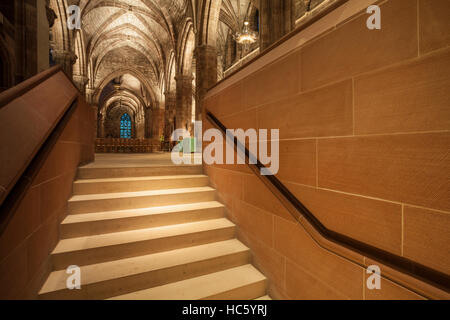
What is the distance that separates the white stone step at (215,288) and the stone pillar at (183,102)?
11.1 metres

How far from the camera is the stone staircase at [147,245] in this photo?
182cm

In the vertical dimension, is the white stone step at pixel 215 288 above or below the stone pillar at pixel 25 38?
below

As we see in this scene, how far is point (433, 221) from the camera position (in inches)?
41.3

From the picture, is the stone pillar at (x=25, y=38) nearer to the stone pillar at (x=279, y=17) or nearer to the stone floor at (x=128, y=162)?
the stone floor at (x=128, y=162)

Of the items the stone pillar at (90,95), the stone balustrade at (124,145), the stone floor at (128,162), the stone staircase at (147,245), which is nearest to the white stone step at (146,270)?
the stone staircase at (147,245)

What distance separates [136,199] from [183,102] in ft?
35.5

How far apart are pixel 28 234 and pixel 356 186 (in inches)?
90.0

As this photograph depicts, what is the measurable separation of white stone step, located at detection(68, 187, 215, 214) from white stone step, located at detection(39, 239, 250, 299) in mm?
727

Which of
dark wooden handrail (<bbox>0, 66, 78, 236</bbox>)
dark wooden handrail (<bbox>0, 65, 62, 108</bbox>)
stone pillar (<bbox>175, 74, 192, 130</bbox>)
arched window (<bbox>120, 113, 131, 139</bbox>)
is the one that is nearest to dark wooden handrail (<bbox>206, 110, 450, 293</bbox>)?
dark wooden handrail (<bbox>0, 66, 78, 236</bbox>)

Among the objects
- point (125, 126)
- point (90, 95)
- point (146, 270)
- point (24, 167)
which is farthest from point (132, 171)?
point (125, 126)

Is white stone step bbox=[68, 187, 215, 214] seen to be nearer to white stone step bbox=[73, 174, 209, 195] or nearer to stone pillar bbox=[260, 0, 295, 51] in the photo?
white stone step bbox=[73, 174, 209, 195]

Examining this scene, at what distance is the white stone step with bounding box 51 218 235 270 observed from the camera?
191cm

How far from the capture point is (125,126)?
33.1 meters

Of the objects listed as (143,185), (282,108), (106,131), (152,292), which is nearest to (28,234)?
(152,292)
